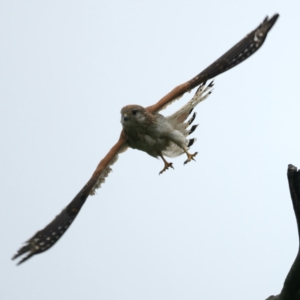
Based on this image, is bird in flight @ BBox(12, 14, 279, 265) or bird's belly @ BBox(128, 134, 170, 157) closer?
bird in flight @ BBox(12, 14, 279, 265)

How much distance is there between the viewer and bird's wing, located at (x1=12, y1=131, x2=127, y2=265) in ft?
25.4

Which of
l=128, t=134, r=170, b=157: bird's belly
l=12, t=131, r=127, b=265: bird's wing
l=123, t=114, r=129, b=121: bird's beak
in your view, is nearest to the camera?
l=12, t=131, r=127, b=265: bird's wing

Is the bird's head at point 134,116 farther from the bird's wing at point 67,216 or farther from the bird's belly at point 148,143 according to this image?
the bird's wing at point 67,216

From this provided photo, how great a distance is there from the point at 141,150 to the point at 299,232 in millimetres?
4709

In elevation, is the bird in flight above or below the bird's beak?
below

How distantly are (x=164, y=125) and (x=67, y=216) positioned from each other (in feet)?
7.99

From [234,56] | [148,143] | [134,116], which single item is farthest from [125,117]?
[234,56]

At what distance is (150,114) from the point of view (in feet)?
32.6

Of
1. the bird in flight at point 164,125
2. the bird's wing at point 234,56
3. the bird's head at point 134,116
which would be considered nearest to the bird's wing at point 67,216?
the bird in flight at point 164,125

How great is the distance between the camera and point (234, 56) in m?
9.49

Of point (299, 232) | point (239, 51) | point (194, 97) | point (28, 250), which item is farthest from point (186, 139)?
point (299, 232)

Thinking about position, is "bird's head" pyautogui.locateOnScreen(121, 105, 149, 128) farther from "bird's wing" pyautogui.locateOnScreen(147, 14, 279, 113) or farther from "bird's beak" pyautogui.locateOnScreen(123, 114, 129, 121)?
"bird's wing" pyautogui.locateOnScreen(147, 14, 279, 113)

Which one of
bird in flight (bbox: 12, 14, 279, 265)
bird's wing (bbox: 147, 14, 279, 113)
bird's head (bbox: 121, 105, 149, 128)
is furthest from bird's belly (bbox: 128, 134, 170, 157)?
bird's wing (bbox: 147, 14, 279, 113)

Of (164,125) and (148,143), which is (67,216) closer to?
(148,143)
